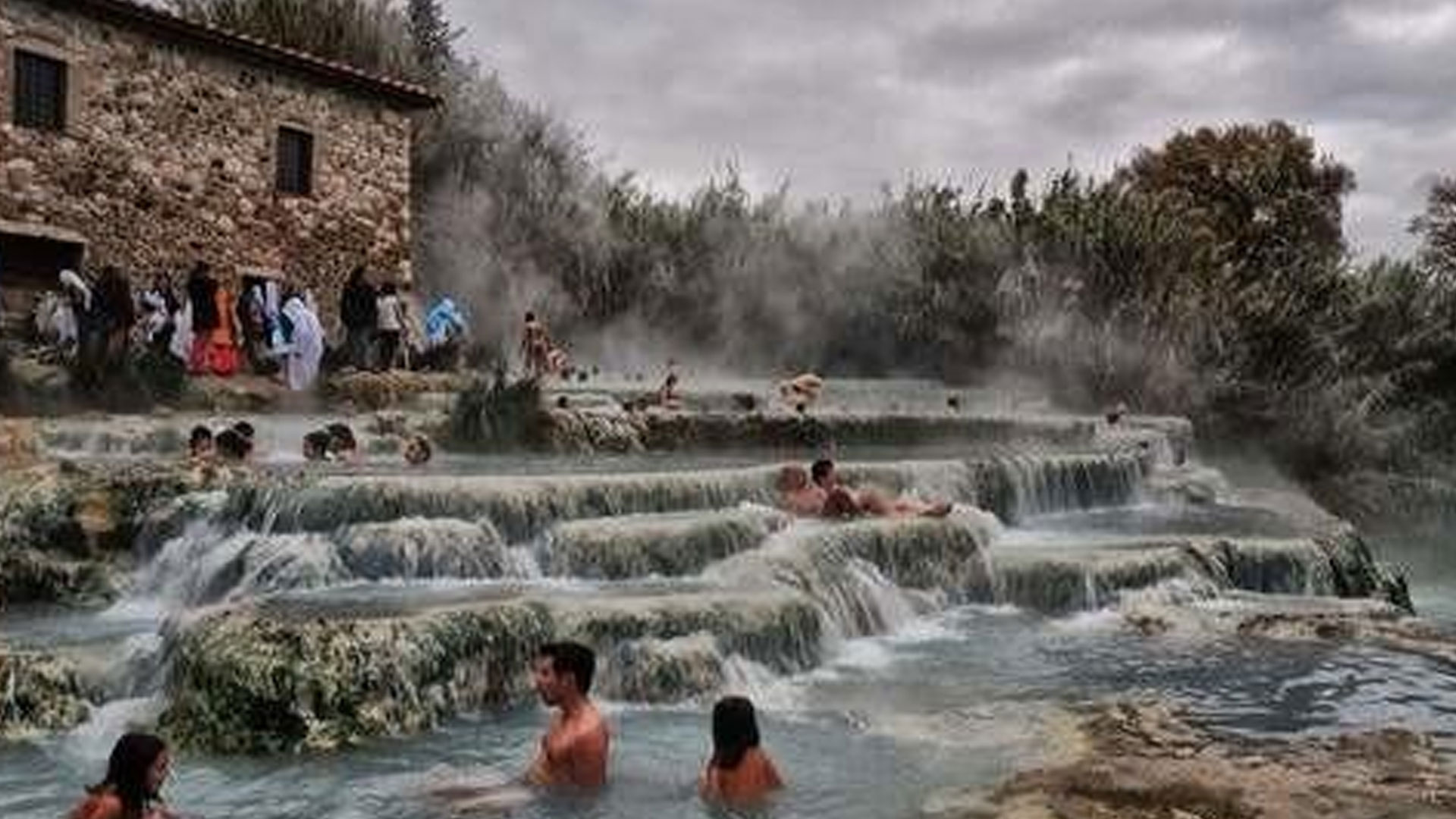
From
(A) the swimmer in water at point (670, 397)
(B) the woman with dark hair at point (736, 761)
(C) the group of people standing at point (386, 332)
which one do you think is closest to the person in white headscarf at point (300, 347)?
(C) the group of people standing at point (386, 332)

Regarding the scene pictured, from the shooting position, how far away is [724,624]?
10.4 m

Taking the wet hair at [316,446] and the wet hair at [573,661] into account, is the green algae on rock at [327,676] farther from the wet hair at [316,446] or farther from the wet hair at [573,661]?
the wet hair at [316,446]

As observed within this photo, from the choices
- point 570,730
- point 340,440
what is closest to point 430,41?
point 340,440

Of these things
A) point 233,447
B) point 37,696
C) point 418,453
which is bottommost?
point 37,696

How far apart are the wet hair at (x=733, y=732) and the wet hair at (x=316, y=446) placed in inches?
341

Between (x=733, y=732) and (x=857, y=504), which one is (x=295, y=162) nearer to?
(x=857, y=504)

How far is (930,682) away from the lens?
10523mm

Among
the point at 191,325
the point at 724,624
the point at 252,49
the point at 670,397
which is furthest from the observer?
the point at 252,49

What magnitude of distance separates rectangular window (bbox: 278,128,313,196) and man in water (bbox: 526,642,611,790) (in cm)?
1782

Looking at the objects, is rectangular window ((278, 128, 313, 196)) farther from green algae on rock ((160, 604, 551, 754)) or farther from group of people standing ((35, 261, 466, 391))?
green algae on rock ((160, 604, 551, 754))

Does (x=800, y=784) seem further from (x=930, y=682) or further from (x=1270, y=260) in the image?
(x=1270, y=260)

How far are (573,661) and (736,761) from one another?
852 millimetres

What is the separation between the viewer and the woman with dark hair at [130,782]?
618 centimetres

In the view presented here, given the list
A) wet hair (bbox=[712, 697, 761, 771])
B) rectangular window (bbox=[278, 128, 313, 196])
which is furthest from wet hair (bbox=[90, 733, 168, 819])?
rectangular window (bbox=[278, 128, 313, 196])
